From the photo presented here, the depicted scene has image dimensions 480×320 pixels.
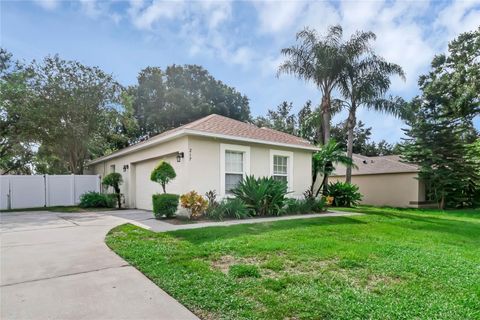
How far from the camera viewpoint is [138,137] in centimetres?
2853

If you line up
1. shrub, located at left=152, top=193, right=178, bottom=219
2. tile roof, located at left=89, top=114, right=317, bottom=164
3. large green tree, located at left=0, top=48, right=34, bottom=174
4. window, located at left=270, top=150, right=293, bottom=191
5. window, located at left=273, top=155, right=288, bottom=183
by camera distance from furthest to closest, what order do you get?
1. large green tree, located at left=0, top=48, right=34, bottom=174
2. window, located at left=273, top=155, right=288, bottom=183
3. window, located at left=270, top=150, right=293, bottom=191
4. tile roof, located at left=89, top=114, right=317, bottom=164
5. shrub, located at left=152, top=193, right=178, bottom=219

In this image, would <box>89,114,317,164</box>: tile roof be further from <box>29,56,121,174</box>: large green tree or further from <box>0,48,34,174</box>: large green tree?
<box>0,48,34,174</box>: large green tree

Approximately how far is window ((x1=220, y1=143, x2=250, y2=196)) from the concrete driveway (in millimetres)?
5200

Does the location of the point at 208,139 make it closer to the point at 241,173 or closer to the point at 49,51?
the point at 241,173

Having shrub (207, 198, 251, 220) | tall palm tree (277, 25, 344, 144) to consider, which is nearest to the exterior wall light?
shrub (207, 198, 251, 220)

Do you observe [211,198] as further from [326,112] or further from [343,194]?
[326,112]

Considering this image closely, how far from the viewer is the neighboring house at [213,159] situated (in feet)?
32.3

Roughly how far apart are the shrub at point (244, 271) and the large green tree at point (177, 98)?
2358 cm

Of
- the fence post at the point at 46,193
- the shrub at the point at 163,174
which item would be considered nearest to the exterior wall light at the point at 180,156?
the shrub at the point at 163,174

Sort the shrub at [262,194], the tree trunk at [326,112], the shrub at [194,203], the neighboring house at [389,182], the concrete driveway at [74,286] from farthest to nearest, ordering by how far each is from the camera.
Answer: the neighboring house at [389,182], the tree trunk at [326,112], the shrub at [262,194], the shrub at [194,203], the concrete driveway at [74,286]

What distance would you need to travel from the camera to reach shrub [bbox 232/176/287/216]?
32.9 feet

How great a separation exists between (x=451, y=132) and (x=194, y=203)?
1670 cm

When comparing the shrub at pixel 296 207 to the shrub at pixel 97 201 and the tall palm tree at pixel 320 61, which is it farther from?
the shrub at pixel 97 201

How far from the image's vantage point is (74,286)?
11.8 ft
